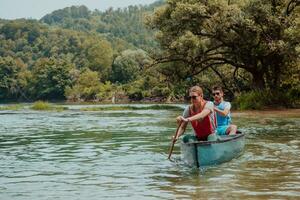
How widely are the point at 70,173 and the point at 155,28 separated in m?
30.3

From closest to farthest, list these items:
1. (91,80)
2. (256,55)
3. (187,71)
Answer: (256,55) < (187,71) < (91,80)

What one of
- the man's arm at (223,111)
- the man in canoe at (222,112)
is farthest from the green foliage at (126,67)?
the man's arm at (223,111)

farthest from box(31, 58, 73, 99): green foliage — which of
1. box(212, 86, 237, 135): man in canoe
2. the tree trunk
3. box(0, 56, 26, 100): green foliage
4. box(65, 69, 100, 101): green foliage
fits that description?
box(212, 86, 237, 135): man in canoe

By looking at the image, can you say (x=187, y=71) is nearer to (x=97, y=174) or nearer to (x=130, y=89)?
(x=97, y=174)

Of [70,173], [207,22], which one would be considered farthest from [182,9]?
[70,173]

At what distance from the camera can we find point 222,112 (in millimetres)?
14531

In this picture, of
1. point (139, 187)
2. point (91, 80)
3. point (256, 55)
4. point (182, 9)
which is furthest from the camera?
point (91, 80)

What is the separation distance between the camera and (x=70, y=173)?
40.5 ft

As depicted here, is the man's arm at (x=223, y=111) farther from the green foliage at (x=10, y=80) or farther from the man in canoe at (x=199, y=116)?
the green foliage at (x=10, y=80)

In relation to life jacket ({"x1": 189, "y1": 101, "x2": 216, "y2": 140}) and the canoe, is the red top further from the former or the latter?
the canoe

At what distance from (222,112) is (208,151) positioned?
255 cm

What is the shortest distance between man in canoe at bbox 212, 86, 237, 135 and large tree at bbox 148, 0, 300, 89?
65.4 feet

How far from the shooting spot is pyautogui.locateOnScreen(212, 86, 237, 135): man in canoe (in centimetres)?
1464

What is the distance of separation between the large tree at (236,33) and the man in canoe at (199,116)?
22213 mm
